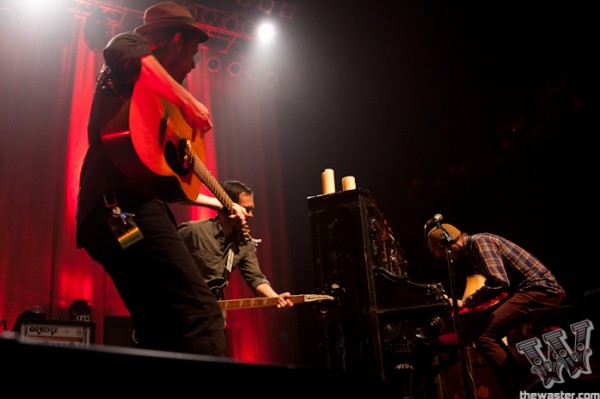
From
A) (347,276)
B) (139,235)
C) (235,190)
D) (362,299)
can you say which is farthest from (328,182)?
(139,235)

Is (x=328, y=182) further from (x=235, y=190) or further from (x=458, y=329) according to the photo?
(x=458, y=329)

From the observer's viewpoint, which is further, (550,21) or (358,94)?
(358,94)

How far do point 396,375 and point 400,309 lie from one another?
0.45 m

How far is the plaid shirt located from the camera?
464 cm

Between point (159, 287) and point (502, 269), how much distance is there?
3.84 meters

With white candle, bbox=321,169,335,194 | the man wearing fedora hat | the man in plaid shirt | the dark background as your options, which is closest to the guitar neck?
the man wearing fedora hat

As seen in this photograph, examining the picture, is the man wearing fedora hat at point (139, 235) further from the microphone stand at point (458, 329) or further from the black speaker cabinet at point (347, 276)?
the microphone stand at point (458, 329)

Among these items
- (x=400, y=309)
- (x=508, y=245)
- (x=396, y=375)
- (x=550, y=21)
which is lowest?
(x=396, y=375)

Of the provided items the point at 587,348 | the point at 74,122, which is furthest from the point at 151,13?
the point at 74,122

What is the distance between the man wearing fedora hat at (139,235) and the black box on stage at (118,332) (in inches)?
145

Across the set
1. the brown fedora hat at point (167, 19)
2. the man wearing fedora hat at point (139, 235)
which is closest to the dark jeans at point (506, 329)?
the man wearing fedora hat at point (139, 235)

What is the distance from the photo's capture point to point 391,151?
8125 millimetres

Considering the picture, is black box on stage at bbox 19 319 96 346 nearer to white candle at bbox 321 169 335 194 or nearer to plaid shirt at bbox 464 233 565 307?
white candle at bbox 321 169 335 194

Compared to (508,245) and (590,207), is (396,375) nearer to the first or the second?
(508,245)
